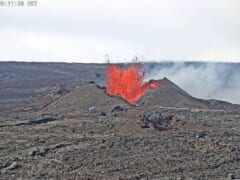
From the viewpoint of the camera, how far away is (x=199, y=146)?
191ft

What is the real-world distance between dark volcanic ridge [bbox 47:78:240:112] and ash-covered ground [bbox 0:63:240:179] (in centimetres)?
24

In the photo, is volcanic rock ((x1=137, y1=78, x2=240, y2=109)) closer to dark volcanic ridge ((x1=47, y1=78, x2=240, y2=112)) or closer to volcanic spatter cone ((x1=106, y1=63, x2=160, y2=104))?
dark volcanic ridge ((x1=47, y1=78, x2=240, y2=112))

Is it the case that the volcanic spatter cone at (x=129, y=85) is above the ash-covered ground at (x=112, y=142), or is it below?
above

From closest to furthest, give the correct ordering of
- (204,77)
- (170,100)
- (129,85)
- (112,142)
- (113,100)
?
(112,142), (113,100), (170,100), (129,85), (204,77)

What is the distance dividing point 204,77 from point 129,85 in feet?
199

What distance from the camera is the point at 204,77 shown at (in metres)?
174

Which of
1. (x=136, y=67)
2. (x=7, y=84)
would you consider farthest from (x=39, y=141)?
(x=7, y=84)


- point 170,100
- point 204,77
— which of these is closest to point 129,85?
point 170,100

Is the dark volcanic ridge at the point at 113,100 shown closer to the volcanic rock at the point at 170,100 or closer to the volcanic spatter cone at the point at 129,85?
the volcanic rock at the point at 170,100

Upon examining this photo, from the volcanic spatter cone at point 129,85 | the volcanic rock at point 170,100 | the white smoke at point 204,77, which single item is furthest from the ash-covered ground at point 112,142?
the white smoke at point 204,77

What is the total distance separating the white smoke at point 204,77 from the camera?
15575cm

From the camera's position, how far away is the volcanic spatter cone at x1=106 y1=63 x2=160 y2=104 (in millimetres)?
114188

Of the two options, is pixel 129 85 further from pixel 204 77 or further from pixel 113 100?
pixel 204 77

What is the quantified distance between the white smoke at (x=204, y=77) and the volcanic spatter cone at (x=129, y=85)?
111 feet
